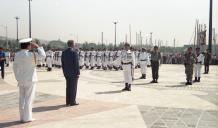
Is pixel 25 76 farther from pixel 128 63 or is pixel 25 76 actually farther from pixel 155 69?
pixel 155 69

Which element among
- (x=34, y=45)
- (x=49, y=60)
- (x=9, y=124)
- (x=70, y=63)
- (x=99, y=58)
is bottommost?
(x=9, y=124)

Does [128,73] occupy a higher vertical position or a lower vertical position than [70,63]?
lower

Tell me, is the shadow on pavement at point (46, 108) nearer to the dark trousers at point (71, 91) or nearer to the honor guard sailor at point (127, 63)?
the dark trousers at point (71, 91)

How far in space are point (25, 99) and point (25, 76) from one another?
1.86 feet

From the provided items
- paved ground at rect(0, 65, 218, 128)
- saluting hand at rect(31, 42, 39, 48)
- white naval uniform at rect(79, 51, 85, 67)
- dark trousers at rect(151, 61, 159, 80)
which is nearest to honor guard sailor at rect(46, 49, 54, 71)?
white naval uniform at rect(79, 51, 85, 67)

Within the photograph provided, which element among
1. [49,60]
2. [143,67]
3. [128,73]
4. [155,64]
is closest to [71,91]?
[128,73]

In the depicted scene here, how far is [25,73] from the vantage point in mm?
9305

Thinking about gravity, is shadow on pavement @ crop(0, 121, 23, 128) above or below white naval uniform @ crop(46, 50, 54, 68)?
below

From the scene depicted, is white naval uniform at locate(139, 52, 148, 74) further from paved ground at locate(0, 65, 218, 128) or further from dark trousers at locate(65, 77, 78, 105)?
dark trousers at locate(65, 77, 78, 105)

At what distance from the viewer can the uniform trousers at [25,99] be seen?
9281 millimetres

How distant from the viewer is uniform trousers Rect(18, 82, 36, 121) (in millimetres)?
9281

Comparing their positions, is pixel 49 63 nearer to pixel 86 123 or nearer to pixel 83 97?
pixel 83 97

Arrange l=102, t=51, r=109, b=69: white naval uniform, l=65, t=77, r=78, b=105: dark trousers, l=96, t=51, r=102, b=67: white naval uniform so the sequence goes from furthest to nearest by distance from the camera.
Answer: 1. l=96, t=51, r=102, b=67: white naval uniform
2. l=102, t=51, r=109, b=69: white naval uniform
3. l=65, t=77, r=78, b=105: dark trousers

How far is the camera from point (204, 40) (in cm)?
4316
